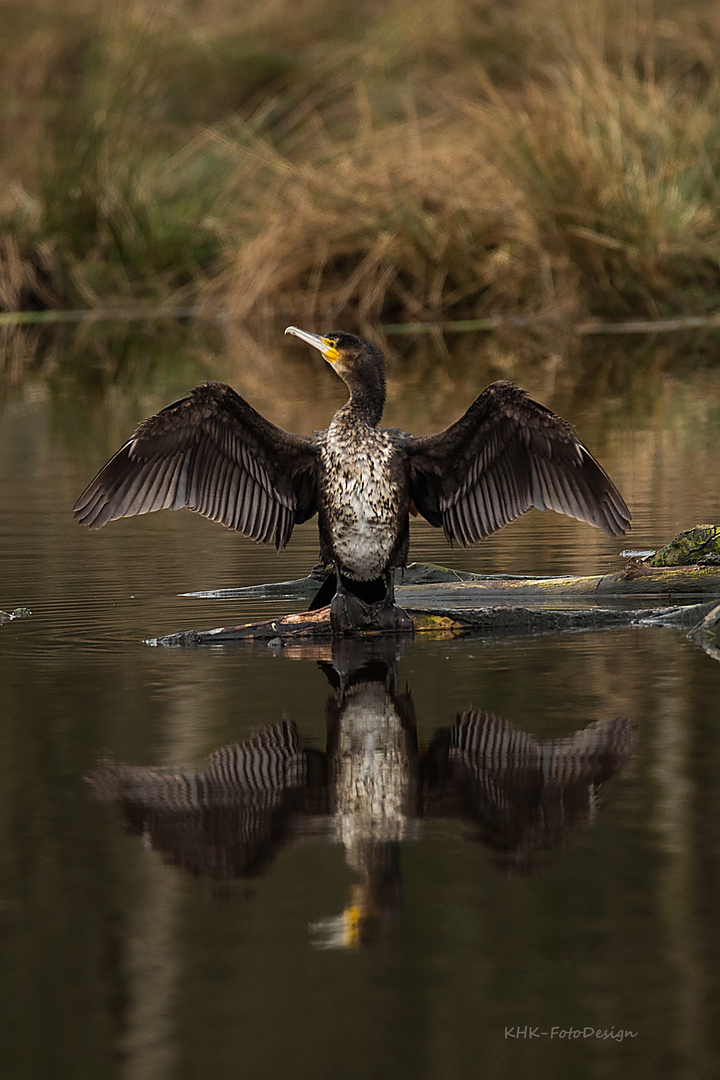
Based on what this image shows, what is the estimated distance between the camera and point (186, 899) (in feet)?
11.5

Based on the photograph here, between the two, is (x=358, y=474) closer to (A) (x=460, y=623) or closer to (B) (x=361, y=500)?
(B) (x=361, y=500)

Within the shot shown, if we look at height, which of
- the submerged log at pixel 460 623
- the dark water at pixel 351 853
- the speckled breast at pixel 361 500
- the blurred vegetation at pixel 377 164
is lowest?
the dark water at pixel 351 853

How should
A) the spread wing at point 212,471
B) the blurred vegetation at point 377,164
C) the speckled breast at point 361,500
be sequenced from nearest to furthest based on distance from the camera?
the speckled breast at point 361,500
the spread wing at point 212,471
the blurred vegetation at point 377,164

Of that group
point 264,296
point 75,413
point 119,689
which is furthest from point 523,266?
point 119,689

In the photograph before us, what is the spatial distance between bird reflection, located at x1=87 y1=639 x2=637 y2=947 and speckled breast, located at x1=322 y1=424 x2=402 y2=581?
137 cm

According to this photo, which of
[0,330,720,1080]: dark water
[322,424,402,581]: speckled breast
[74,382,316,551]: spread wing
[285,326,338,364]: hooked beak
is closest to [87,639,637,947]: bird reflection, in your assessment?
[0,330,720,1080]: dark water

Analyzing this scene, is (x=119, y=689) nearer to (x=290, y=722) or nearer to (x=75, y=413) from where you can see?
(x=290, y=722)

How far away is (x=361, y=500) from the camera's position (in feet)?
20.5

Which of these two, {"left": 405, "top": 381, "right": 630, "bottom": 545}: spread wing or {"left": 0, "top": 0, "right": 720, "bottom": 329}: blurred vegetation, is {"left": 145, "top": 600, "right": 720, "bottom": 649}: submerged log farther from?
{"left": 0, "top": 0, "right": 720, "bottom": 329}: blurred vegetation

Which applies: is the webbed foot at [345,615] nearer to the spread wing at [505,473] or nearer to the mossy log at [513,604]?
the mossy log at [513,604]

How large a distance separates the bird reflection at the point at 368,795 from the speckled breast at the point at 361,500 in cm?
137

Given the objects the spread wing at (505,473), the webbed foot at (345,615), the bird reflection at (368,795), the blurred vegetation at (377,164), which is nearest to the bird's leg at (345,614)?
the webbed foot at (345,615)

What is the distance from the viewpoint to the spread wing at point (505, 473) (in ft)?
21.0

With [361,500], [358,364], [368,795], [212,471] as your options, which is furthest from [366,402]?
[368,795]
